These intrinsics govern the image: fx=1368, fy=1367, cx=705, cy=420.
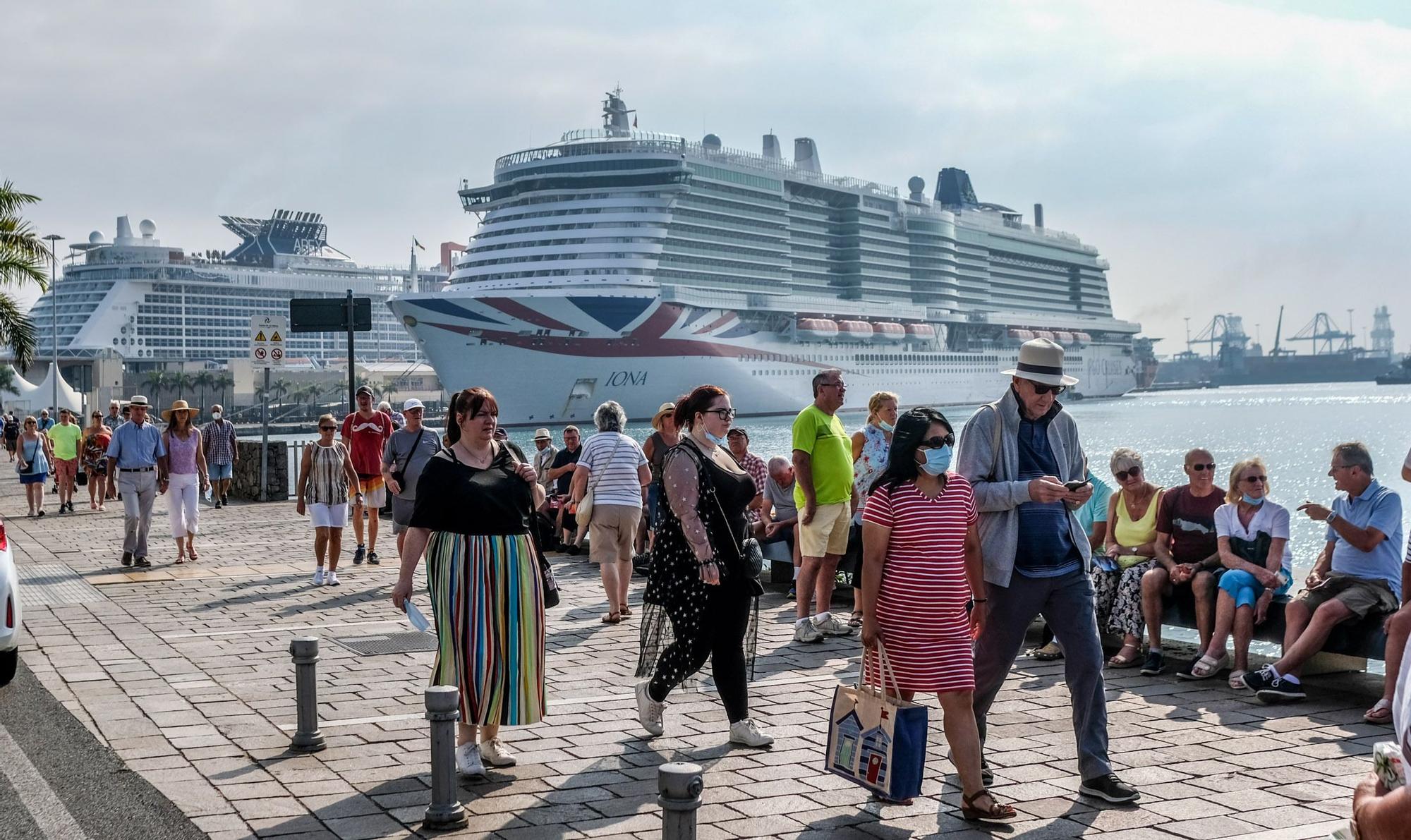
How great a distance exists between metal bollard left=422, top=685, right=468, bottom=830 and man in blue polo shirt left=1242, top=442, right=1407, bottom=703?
417cm

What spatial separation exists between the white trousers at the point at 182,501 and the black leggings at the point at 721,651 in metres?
8.63

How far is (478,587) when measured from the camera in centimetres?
566

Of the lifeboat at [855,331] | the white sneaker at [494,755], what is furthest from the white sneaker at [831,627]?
the lifeboat at [855,331]

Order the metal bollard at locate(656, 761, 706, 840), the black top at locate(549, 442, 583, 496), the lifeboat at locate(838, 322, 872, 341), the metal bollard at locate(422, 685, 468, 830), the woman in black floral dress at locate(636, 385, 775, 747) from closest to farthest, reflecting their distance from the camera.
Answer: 1. the metal bollard at locate(656, 761, 706, 840)
2. the metal bollard at locate(422, 685, 468, 830)
3. the woman in black floral dress at locate(636, 385, 775, 747)
4. the black top at locate(549, 442, 583, 496)
5. the lifeboat at locate(838, 322, 872, 341)

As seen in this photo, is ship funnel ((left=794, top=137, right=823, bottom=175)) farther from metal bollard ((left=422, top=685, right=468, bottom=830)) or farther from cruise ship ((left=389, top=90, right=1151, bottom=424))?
metal bollard ((left=422, top=685, right=468, bottom=830))

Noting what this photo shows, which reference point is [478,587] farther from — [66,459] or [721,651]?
[66,459]

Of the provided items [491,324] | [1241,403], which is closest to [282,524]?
[491,324]

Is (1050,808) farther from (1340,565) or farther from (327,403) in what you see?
(327,403)

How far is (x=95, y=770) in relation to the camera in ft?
18.8

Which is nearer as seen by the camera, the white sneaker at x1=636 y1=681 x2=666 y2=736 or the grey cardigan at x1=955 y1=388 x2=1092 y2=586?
the grey cardigan at x1=955 y1=388 x2=1092 y2=586

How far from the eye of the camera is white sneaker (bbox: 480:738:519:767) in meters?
5.79

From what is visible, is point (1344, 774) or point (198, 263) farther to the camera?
point (198, 263)

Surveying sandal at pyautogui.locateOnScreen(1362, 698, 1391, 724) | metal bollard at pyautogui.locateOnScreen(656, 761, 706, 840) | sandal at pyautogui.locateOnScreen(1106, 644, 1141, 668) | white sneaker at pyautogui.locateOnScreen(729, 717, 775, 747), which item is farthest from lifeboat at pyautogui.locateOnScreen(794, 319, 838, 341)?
metal bollard at pyautogui.locateOnScreen(656, 761, 706, 840)

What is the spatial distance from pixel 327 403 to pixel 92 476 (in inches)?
3427
